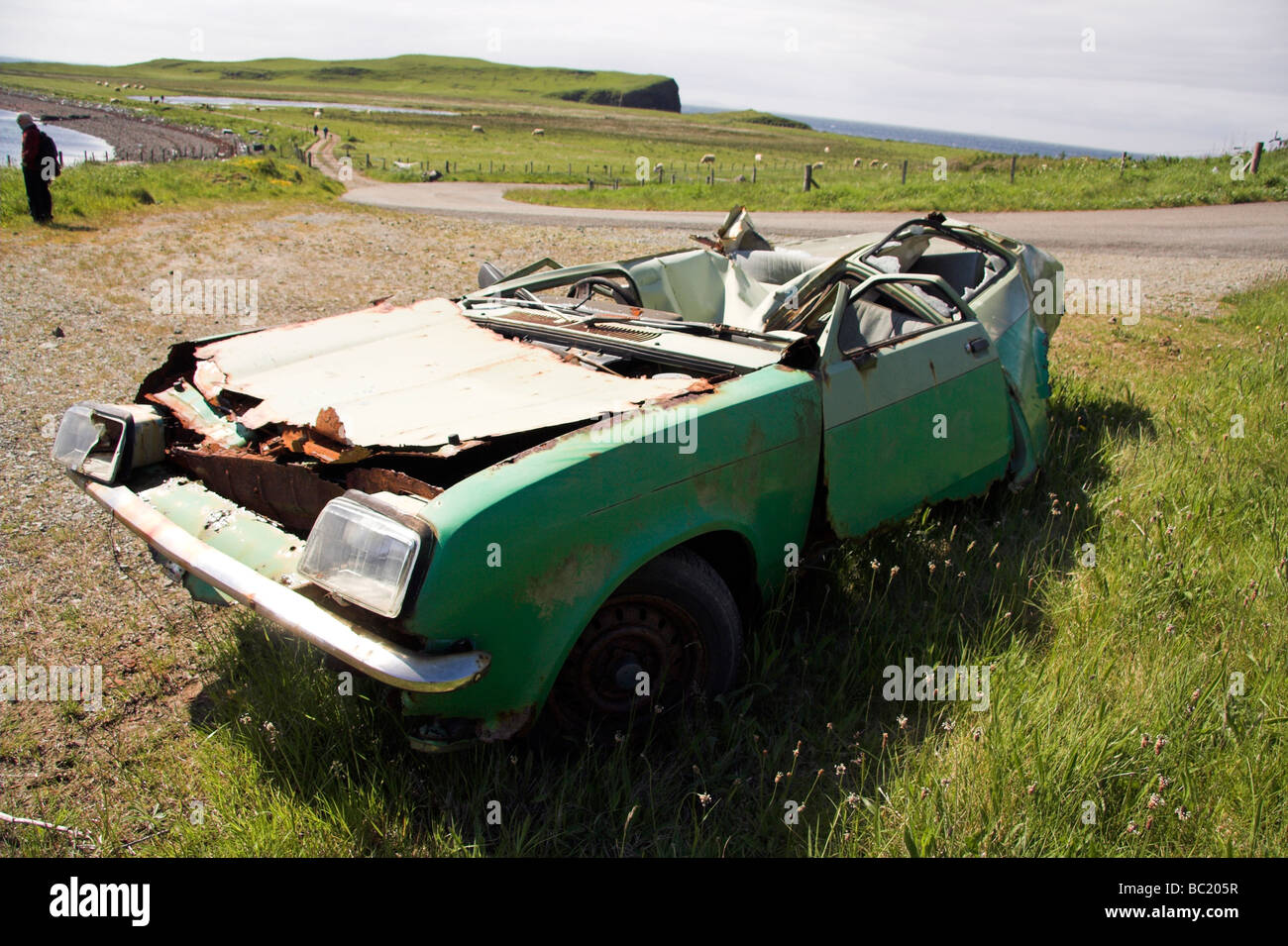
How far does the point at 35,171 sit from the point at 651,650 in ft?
45.9

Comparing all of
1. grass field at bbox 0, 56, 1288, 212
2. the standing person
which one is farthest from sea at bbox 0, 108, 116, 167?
the standing person

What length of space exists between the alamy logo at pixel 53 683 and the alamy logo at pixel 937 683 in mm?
2907

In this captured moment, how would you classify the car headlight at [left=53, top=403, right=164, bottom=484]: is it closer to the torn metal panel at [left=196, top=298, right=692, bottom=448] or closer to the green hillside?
the torn metal panel at [left=196, top=298, right=692, bottom=448]

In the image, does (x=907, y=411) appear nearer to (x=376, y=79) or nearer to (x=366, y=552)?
(x=366, y=552)

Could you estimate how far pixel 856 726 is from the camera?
116 inches

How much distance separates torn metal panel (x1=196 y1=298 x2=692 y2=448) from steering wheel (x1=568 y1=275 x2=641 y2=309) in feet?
2.94

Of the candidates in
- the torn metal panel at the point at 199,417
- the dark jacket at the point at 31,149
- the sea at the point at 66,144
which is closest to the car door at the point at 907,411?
the torn metal panel at the point at 199,417

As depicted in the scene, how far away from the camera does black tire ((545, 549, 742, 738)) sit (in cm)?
253

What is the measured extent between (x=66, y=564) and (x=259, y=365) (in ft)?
5.27

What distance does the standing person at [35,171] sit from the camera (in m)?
12.2

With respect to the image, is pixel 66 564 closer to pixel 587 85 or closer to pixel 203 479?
pixel 203 479

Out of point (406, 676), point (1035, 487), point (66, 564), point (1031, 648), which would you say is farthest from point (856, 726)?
point (66, 564)

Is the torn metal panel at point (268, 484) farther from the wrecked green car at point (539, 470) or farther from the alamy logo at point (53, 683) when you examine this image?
the alamy logo at point (53, 683)

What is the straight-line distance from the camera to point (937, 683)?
10.0ft
